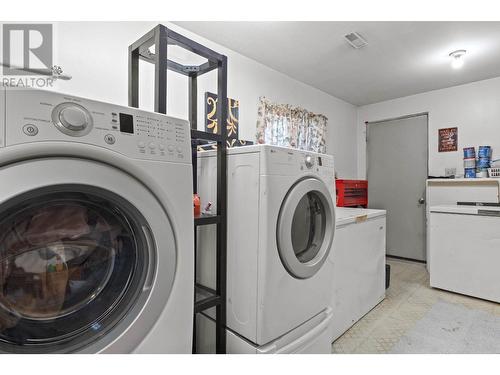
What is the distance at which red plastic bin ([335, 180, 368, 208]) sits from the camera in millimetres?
3303

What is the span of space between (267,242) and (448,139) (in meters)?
3.39

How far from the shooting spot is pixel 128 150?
2.37ft

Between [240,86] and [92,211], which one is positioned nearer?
[92,211]

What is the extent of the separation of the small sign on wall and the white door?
182mm

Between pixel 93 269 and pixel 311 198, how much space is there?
107cm

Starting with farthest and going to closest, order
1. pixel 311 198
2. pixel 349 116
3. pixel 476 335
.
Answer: pixel 349 116
pixel 476 335
pixel 311 198

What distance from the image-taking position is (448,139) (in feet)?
11.0

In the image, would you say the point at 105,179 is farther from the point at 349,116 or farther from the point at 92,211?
the point at 349,116

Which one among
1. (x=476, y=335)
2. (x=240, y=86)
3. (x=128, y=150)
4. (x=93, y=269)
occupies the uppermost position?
(x=240, y=86)

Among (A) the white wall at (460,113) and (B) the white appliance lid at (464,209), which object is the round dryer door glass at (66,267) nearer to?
(B) the white appliance lid at (464,209)

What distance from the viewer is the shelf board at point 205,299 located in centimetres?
117

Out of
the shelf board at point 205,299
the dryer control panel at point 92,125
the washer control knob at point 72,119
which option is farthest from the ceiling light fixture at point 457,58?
the washer control knob at point 72,119
